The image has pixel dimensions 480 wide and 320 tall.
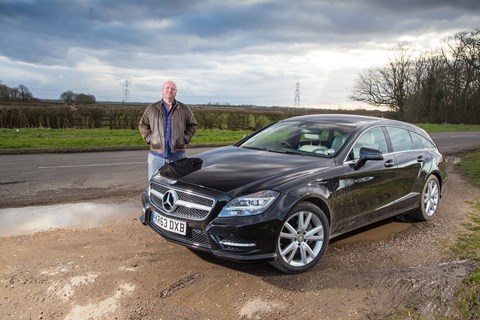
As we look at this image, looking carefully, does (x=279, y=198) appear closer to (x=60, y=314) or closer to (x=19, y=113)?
(x=60, y=314)

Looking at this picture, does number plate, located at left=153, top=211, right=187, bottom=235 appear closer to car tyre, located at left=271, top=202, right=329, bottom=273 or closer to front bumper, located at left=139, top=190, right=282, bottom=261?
front bumper, located at left=139, top=190, right=282, bottom=261

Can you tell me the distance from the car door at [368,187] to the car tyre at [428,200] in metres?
0.89

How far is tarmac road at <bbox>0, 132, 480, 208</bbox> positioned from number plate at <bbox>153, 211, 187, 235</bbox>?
3.43m

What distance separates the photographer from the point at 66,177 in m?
9.32

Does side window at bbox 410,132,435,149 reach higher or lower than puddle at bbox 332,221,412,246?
higher

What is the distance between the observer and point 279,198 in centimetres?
397

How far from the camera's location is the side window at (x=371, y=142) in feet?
16.6

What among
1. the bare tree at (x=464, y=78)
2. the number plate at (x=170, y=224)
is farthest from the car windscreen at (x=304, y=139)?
the bare tree at (x=464, y=78)

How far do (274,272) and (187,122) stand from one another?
2.72m

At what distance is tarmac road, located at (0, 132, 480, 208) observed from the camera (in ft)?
24.7

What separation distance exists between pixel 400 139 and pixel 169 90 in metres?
3.34

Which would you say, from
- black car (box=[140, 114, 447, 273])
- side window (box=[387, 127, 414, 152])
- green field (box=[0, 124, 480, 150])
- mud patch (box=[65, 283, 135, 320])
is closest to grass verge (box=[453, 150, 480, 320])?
black car (box=[140, 114, 447, 273])

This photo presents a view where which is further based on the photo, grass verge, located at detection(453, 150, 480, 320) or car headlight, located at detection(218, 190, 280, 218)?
car headlight, located at detection(218, 190, 280, 218)

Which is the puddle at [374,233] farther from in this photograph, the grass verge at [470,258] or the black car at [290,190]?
the grass verge at [470,258]
